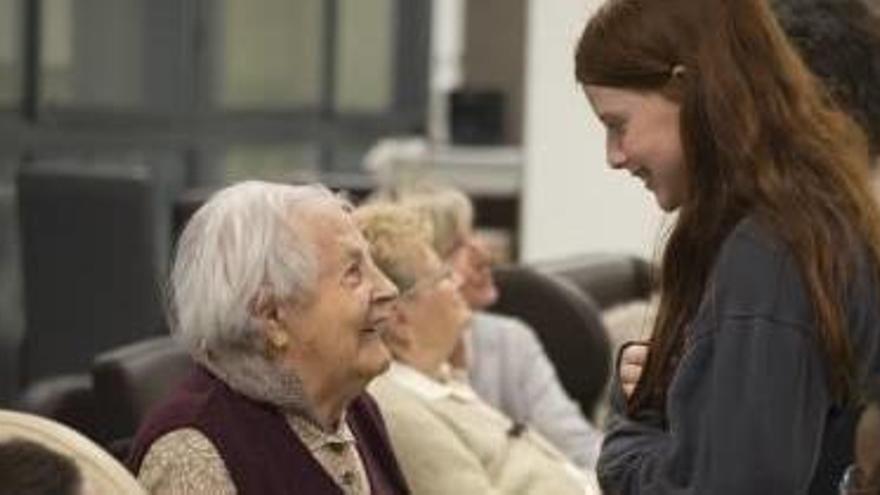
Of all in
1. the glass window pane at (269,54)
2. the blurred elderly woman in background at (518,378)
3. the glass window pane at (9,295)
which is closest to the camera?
the blurred elderly woman in background at (518,378)

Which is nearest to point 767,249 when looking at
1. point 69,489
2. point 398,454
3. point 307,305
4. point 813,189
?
point 813,189

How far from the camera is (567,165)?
682 centimetres

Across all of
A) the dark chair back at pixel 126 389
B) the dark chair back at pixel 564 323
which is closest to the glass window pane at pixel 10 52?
the dark chair back at pixel 564 323

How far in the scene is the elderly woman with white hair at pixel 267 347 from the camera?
8.09ft

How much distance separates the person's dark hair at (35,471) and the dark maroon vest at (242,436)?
504mm

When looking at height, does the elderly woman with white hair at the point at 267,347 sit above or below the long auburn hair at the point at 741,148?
below

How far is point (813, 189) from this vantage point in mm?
1901

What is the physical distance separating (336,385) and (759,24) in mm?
900

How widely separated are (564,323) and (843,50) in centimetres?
269

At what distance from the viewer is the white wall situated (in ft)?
22.1

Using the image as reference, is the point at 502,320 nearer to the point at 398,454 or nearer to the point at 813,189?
the point at 398,454

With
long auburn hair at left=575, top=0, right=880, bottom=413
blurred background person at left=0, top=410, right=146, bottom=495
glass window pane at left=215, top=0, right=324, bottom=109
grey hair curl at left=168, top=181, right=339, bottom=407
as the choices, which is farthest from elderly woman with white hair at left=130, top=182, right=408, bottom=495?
glass window pane at left=215, top=0, right=324, bottom=109

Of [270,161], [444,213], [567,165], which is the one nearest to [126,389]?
[444,213]

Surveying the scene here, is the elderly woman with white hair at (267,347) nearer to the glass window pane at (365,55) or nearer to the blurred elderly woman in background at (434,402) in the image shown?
the blurred elderly woman in background at (434,402)
